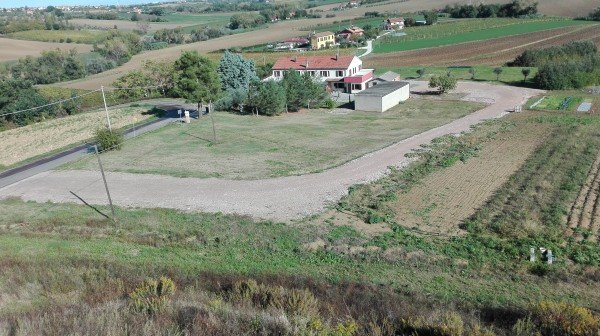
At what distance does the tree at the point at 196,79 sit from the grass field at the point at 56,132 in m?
5.43

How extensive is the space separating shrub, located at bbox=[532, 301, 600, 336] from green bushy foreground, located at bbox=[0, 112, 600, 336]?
4 centimetres

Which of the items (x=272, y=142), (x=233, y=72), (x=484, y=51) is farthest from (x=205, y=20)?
(x=272, y=142)

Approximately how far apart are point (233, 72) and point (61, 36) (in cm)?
7920

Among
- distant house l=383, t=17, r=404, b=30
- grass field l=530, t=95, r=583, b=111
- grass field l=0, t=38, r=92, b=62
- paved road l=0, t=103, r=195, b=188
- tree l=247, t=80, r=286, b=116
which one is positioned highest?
grass field l=0, t=38, r=92, b=62

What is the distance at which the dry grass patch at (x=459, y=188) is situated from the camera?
1822 centimetres

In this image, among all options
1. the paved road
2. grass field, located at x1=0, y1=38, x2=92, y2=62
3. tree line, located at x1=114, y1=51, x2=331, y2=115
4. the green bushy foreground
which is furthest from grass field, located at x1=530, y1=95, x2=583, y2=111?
grass field, located at x1=0, y1=38, x2=92, y2=62

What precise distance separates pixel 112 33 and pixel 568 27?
8385 centimetres

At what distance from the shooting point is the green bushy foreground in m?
9.75

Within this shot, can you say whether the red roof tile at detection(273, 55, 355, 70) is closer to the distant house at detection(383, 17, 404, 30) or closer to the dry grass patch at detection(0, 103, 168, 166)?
the dry grass patch at detection(0, 103, 168, 166)

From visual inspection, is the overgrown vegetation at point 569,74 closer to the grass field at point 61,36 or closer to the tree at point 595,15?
the tree at point 595,15

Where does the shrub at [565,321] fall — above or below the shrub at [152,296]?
below

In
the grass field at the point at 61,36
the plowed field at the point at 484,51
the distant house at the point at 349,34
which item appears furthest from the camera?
the grass field at the point at 61,36

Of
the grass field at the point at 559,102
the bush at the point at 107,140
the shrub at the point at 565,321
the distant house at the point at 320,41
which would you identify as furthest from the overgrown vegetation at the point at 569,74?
the shrub at the point at 565,321

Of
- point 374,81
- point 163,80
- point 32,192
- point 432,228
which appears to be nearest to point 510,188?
point 432,228
